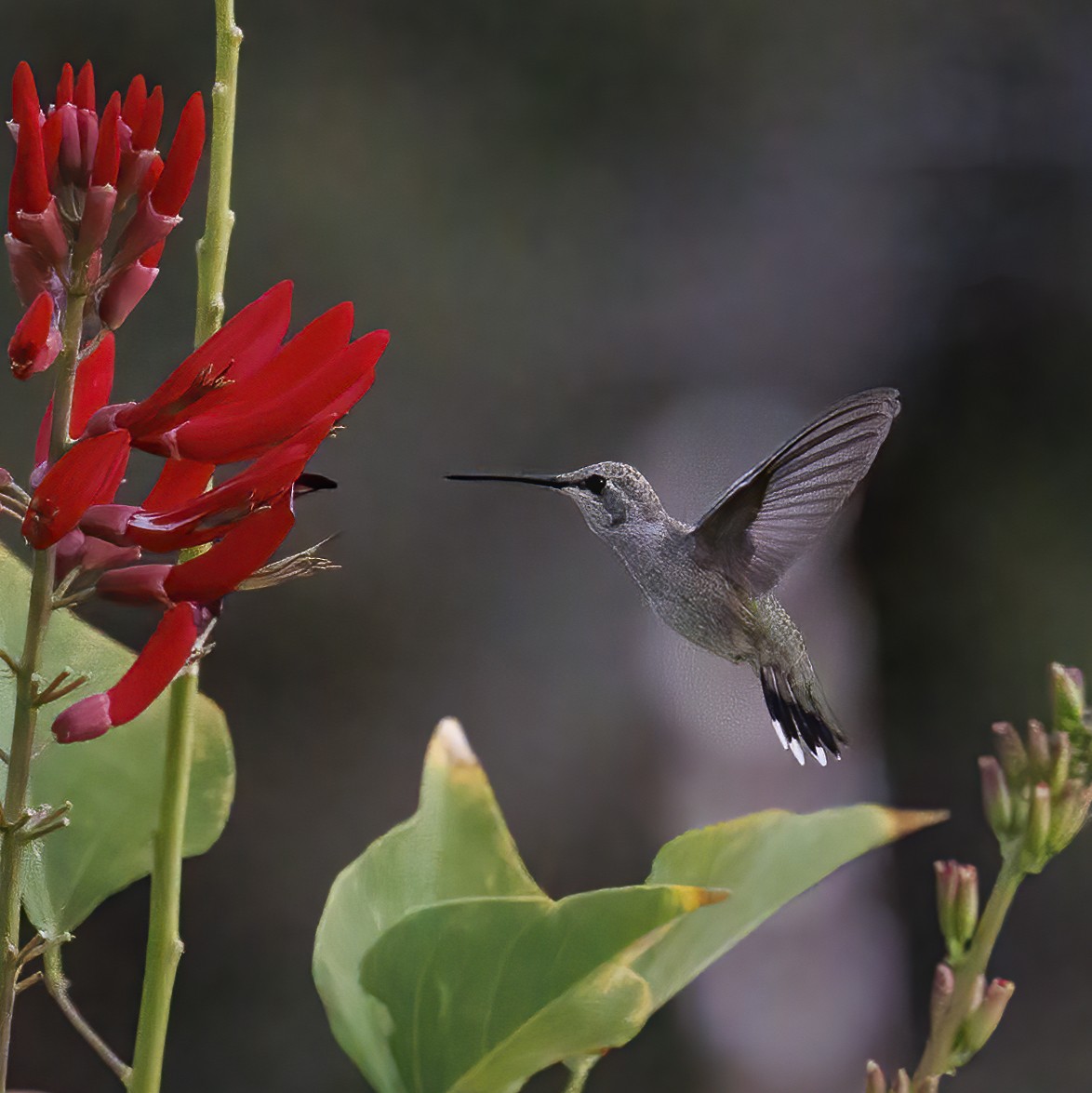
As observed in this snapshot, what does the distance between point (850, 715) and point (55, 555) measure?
0.70 meters

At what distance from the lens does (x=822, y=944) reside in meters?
0.86

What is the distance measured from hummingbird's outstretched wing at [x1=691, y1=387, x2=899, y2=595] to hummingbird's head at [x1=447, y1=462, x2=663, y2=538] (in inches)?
0.6

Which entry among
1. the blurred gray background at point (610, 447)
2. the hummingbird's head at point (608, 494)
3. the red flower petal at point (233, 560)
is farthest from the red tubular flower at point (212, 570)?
the blurred gray background at point (610, 447)

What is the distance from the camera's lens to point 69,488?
0.55ft

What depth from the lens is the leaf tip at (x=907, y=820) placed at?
0.18 meters

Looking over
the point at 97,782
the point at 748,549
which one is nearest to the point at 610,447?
the point at 748,549

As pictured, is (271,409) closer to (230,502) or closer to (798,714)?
(230,502)

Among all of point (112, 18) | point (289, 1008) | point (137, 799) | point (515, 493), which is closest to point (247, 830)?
point (289, 1008)

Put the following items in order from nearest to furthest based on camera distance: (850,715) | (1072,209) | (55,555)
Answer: (55,555), (850,715), (1072,209)

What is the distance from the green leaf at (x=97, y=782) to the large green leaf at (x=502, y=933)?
0.11ft

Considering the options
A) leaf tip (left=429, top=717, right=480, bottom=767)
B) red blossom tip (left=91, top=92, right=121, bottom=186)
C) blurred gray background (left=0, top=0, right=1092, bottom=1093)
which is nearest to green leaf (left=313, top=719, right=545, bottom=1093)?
leaf tip (left=429, top=717, right=480, bottom=767)

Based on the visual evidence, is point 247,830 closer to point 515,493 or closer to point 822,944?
point 515,493

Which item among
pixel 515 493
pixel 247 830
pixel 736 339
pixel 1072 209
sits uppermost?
pixel 1072 209

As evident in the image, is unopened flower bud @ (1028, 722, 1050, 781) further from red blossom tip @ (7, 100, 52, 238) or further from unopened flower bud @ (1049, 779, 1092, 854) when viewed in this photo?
red blossom tip @ (7, 100, 52, 238)
